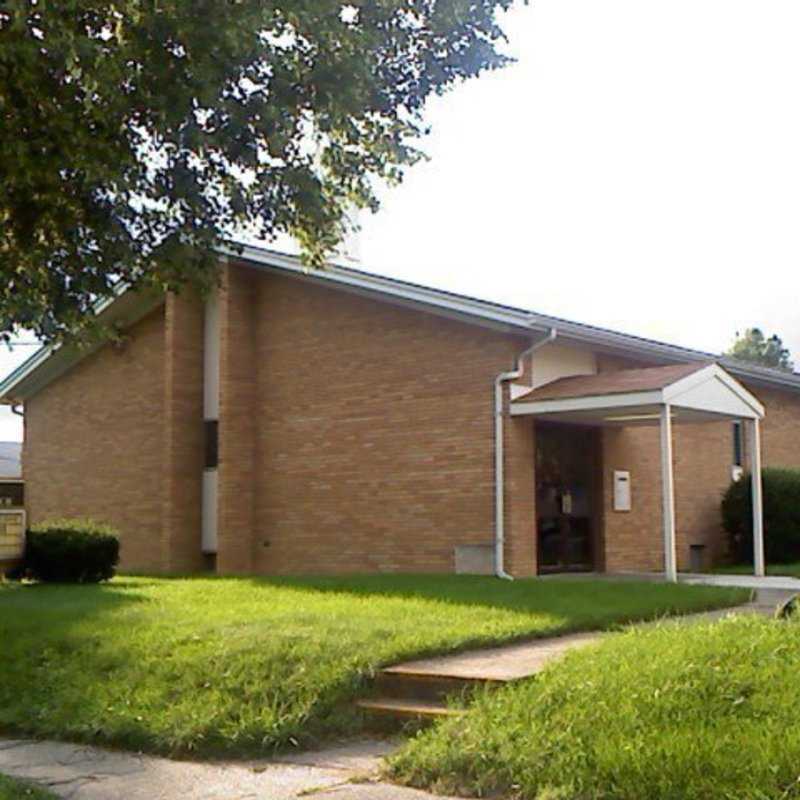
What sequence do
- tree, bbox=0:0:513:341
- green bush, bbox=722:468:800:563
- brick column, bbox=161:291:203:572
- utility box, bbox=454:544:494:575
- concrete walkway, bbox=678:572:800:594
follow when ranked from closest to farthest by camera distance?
tree, bbox=0:0:513:341
concrete walkway, bbox=678:572:800:594
utility box, bbox=454:544:494:575
green bush, bbox=722:468:800:563
brick column, bbox=161:291:203:572

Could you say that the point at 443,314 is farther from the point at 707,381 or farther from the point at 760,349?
the point at 760,349

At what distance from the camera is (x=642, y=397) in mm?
15820

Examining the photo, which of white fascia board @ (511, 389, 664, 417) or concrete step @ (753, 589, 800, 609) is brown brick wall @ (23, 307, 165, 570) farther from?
concrete step @ (753, 589, 800, 609)

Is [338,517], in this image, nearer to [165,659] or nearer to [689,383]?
[689,383]

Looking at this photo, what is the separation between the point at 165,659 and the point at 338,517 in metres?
10.1

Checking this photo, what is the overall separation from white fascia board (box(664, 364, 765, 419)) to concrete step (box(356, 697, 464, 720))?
843 centimetres

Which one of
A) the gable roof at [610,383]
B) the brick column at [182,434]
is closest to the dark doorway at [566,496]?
the gable roof at [610,383]

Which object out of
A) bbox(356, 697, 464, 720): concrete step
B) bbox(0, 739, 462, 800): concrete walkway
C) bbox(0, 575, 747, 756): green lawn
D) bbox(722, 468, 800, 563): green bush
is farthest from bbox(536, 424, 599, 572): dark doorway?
bbox(0, 739, 462, 800): concrete walkway

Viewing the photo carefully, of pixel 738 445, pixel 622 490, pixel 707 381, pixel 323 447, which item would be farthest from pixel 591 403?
pixel 738 445

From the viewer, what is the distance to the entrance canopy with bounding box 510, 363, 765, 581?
1582cm

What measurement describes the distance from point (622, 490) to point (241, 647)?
444 inches

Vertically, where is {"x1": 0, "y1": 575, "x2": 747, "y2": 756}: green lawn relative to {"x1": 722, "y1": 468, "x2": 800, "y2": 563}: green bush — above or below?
below

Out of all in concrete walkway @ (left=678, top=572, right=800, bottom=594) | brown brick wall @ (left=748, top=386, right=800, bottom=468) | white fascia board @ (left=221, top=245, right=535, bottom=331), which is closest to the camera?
concrete walkway @ (left=678, top=572, right=800, bottom=594)

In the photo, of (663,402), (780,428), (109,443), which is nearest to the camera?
(663,402)
